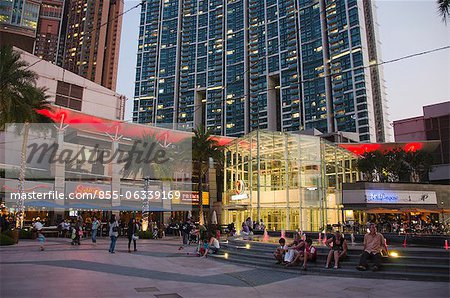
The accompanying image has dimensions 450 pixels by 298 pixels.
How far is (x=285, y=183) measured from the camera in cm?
3316

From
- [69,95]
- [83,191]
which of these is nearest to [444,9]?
[83,191]

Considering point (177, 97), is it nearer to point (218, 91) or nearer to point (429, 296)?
point (218, 91)

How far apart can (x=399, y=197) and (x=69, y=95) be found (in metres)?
42.8

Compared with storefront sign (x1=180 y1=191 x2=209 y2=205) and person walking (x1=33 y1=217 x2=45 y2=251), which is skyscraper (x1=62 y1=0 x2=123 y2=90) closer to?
storefront sign (x1=180 y1=191 x2=209 y2=205)

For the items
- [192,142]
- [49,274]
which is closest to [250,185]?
[192,142]

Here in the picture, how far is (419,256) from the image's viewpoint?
10.7 metres

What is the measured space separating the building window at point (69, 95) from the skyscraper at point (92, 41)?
144 m

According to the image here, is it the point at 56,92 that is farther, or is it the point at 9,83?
the point at 56,92

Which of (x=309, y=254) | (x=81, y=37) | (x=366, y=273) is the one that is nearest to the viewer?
(x=366, y=273)

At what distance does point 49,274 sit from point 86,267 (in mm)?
1848

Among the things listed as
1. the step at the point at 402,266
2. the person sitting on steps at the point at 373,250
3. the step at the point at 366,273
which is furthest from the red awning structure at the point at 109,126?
the person sitting on steps at the point at 373,250

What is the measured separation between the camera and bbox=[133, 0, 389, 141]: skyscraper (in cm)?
11988

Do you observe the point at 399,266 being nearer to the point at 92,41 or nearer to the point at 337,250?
the point at 337,250

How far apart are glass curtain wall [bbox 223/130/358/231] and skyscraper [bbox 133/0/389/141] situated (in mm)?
64035
